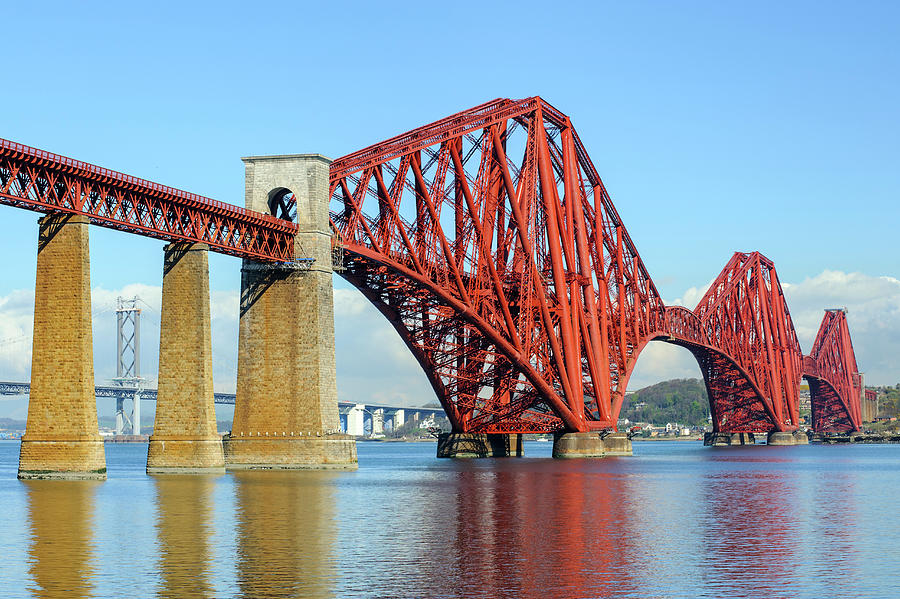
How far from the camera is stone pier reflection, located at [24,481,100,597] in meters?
30.5

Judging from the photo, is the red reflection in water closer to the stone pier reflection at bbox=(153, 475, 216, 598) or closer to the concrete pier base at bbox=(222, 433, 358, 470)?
the stone pier reflection at bbox=(153, 475, 216, 598)

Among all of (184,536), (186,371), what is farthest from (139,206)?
(184,536)

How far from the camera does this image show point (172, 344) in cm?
7269

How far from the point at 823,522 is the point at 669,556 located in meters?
15.1

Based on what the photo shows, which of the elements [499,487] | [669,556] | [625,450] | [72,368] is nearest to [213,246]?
[72,368]

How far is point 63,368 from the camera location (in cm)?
6159

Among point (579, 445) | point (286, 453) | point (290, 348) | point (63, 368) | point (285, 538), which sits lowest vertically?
point (285, 538)

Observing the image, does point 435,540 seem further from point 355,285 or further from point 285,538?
point 355,285

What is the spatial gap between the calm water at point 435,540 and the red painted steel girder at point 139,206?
13675 mm

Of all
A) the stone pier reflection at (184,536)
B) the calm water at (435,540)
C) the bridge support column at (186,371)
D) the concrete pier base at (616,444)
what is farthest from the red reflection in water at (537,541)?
the concrete pier base at (616,444)

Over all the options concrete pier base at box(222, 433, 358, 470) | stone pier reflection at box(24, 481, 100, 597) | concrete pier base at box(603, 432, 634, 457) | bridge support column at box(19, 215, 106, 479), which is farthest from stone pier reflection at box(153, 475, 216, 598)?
concrete pier base at box(603, 432, 634, 457)

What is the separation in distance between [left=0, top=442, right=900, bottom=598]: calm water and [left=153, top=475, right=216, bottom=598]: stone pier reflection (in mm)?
84

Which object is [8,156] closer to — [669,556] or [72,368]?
[72,368]

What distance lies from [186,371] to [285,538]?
3339 centimetres
